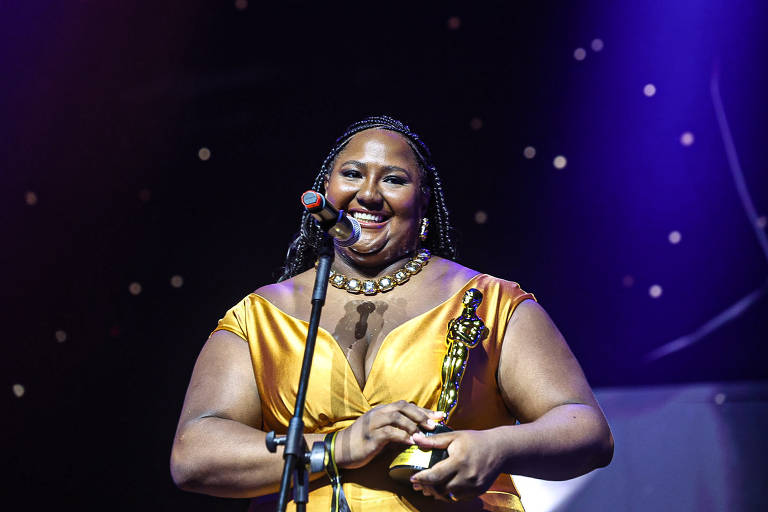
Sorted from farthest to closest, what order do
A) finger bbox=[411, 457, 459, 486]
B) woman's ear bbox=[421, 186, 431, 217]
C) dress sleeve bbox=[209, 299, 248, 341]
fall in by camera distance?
woman's ear bbox=[421, 186, 431, 217], dress sleeve bbox=[209, 299, 248, 341], finger bbox=[411, 457, 459, 486]

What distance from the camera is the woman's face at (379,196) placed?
239 centimetres

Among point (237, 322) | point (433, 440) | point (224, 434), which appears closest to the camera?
point (433, 440)

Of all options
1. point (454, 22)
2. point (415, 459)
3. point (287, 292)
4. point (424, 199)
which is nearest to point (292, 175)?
point (454, 22)

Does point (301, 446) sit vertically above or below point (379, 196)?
below

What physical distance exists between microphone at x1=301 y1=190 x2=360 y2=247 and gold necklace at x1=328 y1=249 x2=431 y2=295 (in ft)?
1.51

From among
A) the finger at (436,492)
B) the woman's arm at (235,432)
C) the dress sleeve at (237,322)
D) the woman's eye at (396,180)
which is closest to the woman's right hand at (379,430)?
the woman's arm at (235,432)

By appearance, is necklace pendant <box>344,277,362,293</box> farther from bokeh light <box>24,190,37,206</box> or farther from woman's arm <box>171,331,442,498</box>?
bokeh light <box>24,190,37,206</box>

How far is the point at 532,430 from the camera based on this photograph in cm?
190

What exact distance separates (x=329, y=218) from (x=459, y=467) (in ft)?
2.00

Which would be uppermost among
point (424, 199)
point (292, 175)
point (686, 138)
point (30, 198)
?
point (686, 138)

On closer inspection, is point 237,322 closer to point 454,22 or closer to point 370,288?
point 370,288

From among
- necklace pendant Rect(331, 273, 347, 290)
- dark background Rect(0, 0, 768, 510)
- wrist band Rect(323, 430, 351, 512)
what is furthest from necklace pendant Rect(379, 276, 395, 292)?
dark background Rect(0, 0, 768, 510)

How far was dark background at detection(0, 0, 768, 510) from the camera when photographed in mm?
3473

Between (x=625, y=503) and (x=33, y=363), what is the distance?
8.31 ft
